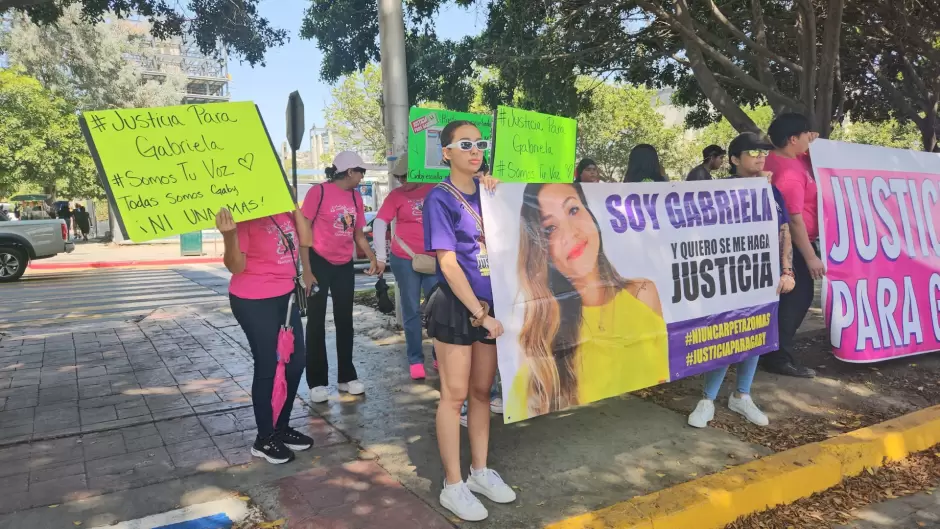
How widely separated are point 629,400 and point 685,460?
1.08 metres

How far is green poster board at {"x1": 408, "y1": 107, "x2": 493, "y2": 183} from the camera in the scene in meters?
4.96

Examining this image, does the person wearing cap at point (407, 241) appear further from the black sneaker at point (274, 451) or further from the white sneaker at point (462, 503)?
the white sneaker at point (462, 503)

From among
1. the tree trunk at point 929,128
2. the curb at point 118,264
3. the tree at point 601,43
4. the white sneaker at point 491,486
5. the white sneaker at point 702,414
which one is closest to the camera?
→ the white sneaker at point 491,486

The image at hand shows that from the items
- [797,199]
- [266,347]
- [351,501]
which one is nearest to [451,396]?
[351,501]

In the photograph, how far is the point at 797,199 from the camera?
4582 mm

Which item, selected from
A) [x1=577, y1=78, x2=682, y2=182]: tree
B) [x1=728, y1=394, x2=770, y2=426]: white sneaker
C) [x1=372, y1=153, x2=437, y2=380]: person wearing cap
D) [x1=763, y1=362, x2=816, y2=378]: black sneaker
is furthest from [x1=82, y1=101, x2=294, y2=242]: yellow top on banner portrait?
[x1=577, y1=78, x2=682, y2=182]: tree

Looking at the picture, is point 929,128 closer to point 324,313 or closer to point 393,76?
point 393,76

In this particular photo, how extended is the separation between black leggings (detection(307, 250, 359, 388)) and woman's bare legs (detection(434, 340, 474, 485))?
6.01ft

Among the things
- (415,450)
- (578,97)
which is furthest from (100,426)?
(578,97)

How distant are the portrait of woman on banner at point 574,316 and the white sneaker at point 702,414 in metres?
0.53

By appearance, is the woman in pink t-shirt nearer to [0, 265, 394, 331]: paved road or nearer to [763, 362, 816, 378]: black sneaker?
[763, 362, 816, 378]: black sneaker

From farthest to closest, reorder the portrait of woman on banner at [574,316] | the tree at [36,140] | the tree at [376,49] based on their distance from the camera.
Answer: the tree at [36,140]
the tree at [376,49]
the portrait of woman on banner at [574,316]

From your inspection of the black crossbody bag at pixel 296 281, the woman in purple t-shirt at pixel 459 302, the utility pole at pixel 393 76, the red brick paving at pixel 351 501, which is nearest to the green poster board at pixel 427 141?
the utility pole at pixel 393 76

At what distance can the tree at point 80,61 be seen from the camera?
2581cm
